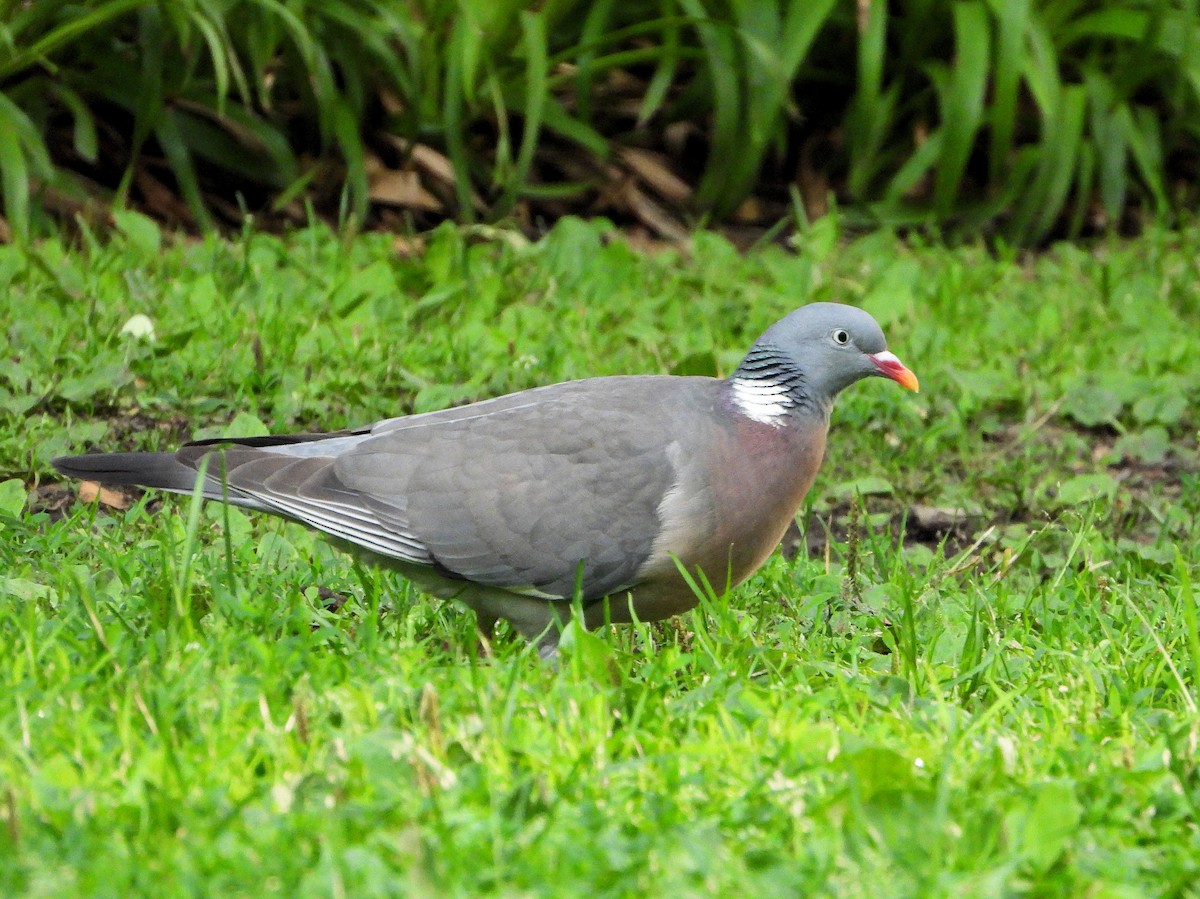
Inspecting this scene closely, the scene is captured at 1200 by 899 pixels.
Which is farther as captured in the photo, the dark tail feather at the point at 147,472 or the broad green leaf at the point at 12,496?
the broad green leaf at the point at 12,496

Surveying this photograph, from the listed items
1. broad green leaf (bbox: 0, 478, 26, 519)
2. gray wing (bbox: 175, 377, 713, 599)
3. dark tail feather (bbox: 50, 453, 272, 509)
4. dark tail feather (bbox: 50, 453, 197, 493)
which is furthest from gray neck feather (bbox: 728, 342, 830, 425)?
broad green leaf (bbox: 0, 478, 26, 519)

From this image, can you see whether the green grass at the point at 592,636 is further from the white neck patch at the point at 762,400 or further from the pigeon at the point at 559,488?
the white neck patch at the point at 762,400

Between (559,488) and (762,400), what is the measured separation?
0.48m

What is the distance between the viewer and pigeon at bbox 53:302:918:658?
3.20 meters

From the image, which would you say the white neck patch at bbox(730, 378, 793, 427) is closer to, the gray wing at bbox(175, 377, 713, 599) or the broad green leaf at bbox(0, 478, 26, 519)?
the gray wing at bbox(175, 377, 713, 599)

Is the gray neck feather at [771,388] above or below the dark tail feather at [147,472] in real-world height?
above

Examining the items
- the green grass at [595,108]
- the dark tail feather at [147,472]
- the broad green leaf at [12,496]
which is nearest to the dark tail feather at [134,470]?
the dark tail feather at [147,472]

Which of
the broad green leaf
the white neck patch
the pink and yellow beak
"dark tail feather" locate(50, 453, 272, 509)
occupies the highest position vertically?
the pink and yellow beak

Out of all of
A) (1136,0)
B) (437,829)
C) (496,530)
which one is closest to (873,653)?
(496,530)

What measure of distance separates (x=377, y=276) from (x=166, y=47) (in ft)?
4.77

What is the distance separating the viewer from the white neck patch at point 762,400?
3377mm

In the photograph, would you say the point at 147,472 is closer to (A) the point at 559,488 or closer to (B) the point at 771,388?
(A) the point at 559,488

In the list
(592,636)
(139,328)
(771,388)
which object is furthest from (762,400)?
(139,328)

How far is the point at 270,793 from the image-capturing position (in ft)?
7.34
